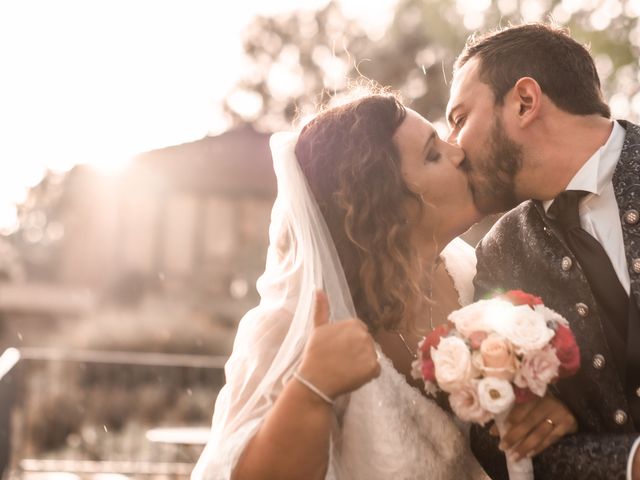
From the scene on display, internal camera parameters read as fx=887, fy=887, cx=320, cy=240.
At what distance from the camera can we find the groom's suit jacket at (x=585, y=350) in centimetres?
316

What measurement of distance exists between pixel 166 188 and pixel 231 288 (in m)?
4.57

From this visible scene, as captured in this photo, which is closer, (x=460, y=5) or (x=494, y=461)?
(x=494, y=461)

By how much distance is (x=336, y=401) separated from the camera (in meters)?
3.48

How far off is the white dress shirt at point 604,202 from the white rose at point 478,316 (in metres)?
0.54

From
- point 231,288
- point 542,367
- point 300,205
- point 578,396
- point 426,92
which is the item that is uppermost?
point 300,205

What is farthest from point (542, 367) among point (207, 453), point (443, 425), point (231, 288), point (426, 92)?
point (426, 92)

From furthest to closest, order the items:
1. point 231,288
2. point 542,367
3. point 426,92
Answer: point 426,92 → point 231,288 → point 542,367

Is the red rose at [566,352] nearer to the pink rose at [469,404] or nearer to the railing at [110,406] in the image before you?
the pink rose at [469,404]

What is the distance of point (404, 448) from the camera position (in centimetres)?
347

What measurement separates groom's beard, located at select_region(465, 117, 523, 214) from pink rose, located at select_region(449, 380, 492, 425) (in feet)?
3.70

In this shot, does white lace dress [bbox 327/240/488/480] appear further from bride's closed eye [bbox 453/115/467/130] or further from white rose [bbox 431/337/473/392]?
bride's closed eye [bbox 453/115/467/130]

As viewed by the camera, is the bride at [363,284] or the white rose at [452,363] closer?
the white rose at [452,363]

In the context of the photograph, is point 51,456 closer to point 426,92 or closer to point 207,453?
point 207,453

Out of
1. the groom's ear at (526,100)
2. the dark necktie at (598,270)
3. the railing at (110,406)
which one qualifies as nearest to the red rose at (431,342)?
the dark necktie at (598,270)
